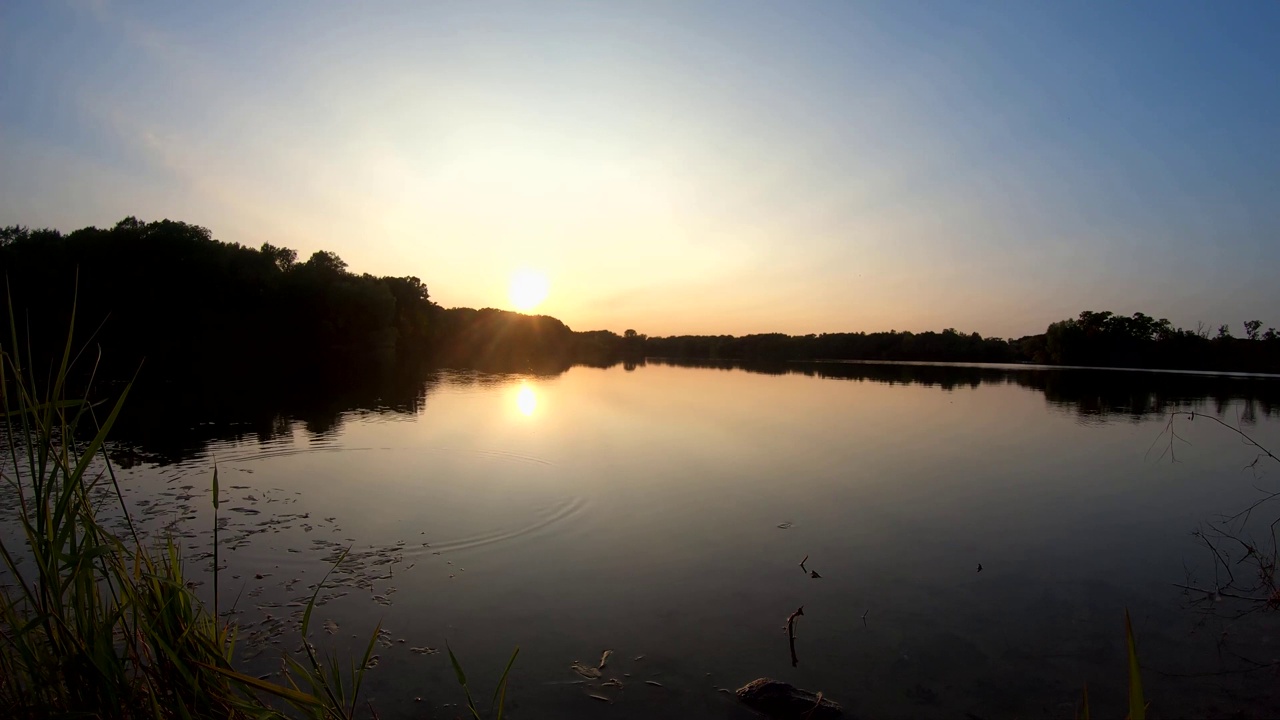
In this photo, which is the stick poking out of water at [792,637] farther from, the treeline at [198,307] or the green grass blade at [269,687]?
the treeline at [198,307]

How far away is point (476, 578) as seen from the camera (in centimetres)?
721

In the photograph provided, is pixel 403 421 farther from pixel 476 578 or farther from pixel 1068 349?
pixel 1068 349

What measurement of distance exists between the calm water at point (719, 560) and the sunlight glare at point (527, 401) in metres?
5.26

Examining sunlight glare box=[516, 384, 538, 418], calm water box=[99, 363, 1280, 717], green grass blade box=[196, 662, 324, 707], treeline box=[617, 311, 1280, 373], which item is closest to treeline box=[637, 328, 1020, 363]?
treeline box=[617, 311, 1280, 373]

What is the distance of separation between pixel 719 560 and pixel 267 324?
5972 cm

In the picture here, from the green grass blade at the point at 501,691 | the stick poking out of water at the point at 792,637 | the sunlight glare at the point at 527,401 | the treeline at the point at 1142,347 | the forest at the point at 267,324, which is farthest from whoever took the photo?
the treeline at the point at 1142,347

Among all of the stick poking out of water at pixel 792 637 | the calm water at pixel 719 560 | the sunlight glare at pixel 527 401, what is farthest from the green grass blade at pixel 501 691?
the sunlight glare at pixel 527 401

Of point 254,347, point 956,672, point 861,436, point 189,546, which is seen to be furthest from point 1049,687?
point 254,347

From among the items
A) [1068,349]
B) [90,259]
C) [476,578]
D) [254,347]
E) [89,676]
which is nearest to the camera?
[89,676]

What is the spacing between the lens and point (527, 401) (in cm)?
2619

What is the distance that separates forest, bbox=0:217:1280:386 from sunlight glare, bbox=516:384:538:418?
11.7 meters

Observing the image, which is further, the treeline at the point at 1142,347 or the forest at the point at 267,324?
the treeline at the point at 1142,347

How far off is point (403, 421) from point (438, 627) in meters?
13.6

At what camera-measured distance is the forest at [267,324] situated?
139 ft
